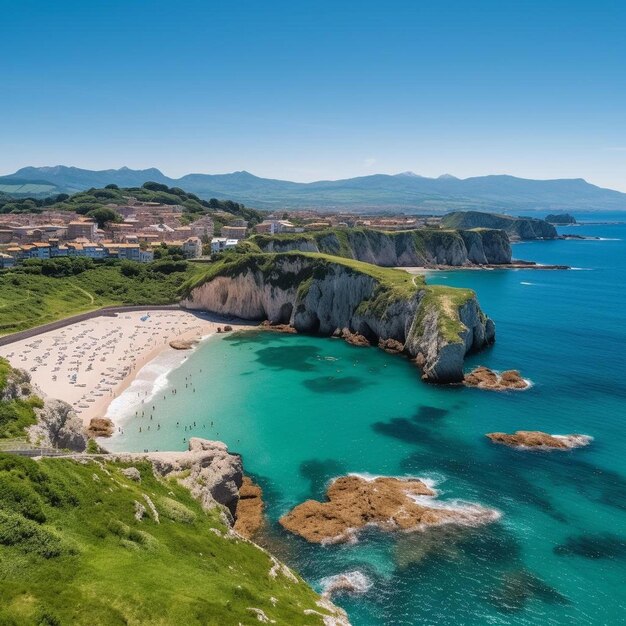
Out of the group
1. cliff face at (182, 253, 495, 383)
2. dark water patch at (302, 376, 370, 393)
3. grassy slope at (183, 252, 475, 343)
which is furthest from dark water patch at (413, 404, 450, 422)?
grassy slope at (183, 252, 475, 343)

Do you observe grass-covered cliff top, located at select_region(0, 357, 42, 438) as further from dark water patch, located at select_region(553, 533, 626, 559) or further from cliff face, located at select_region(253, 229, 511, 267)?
Answer: cliff face, located at select_region(253, 229, 511, 267)

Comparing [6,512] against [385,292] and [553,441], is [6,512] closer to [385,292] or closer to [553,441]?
[553,441]

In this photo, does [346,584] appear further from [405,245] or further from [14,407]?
[405,245]

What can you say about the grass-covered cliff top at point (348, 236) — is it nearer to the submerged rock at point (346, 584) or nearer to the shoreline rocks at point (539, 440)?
the shoreline rocks at point (539, 440)

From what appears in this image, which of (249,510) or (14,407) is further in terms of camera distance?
(249,510)

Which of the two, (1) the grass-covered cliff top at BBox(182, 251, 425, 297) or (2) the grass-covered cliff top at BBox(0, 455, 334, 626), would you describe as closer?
(2) the grass-covered cliff top at BBox(0, 455, 334, 626)

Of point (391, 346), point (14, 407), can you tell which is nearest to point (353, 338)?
point (391, 346)

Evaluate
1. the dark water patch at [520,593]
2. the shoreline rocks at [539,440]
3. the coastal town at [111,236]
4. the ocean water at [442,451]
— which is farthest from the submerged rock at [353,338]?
the coastal town at [111,236]
